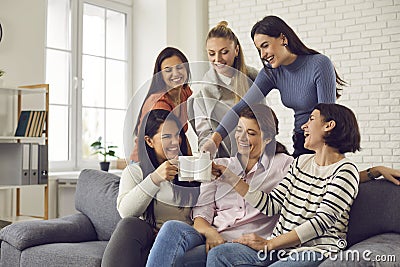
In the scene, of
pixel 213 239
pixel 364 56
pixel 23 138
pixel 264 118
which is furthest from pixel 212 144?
pixel 364 56

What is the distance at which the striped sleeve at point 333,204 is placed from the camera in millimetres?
2199

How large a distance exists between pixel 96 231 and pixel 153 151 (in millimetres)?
896

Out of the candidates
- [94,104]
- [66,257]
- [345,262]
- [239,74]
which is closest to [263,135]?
[239,74]

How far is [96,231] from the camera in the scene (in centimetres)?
315

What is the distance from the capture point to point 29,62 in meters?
4.38

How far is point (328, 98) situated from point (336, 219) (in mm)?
619

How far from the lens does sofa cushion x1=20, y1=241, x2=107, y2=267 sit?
8.77 ft

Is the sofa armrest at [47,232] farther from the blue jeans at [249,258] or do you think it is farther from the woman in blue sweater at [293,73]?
the woman in blue sweater at [293,73]

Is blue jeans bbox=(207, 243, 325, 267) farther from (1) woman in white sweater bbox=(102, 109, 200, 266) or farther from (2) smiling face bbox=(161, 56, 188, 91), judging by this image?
(2) smiling face bbox=(161, 56, 188, 91)

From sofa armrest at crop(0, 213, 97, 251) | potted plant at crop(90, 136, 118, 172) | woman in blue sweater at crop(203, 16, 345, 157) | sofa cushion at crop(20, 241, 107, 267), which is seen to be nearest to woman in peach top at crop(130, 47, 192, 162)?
woman in blue sweater at crop(203, 16, 345, 157)

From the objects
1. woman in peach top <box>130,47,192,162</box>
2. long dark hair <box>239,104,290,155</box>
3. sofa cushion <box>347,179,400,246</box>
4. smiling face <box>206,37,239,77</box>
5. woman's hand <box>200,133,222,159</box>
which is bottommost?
sofa cushion <box>347,179,400,246</box>

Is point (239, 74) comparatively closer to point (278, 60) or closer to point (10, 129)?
point (278, 60)

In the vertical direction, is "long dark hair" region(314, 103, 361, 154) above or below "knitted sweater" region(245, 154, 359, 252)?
above

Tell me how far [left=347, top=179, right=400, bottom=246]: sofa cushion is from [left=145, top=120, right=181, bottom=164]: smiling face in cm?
83
